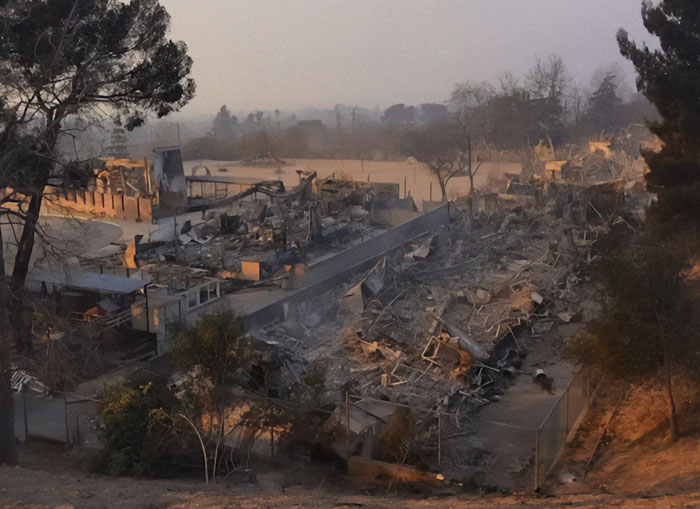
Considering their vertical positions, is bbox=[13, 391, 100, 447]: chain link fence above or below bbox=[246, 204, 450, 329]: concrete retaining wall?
below

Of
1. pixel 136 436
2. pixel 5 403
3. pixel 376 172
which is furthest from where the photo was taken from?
pixel 376 172

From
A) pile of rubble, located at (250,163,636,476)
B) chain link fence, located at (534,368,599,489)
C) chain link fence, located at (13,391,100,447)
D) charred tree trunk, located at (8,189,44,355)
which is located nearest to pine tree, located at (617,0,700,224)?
pile of rubble, located at (250,163,636,476)

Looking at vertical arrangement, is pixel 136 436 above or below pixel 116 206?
below

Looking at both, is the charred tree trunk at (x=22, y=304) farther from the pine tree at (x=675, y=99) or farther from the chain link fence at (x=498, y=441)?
the pine tree at (x=675, y=99)

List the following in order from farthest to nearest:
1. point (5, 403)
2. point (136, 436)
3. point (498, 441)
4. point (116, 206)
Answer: point (116, 206)
point (498, 441)
point (5, 403)
point (136, 436)

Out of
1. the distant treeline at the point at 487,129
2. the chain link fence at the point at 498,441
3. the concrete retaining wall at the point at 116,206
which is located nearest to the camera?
the chain link fence at the point at 498,441

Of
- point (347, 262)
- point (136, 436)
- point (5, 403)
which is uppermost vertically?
point (347, 262)

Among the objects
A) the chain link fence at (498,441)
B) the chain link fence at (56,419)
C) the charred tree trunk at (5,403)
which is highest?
the charred tree trunk at (5,403)

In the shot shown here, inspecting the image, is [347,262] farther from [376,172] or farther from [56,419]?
[376,172]

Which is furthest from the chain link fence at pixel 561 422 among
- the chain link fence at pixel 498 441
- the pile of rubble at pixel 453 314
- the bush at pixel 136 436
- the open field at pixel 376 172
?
the open field at pixel 376 172

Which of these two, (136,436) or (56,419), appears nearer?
(136,436)

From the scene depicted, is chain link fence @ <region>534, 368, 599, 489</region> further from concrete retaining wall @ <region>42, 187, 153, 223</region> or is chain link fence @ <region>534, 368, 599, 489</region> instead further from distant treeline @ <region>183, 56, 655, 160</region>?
A: distant treeline @ <region>183, 56, 655, 160</region>

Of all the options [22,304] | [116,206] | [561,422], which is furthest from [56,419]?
[116,206]

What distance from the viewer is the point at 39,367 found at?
43.3 feet
